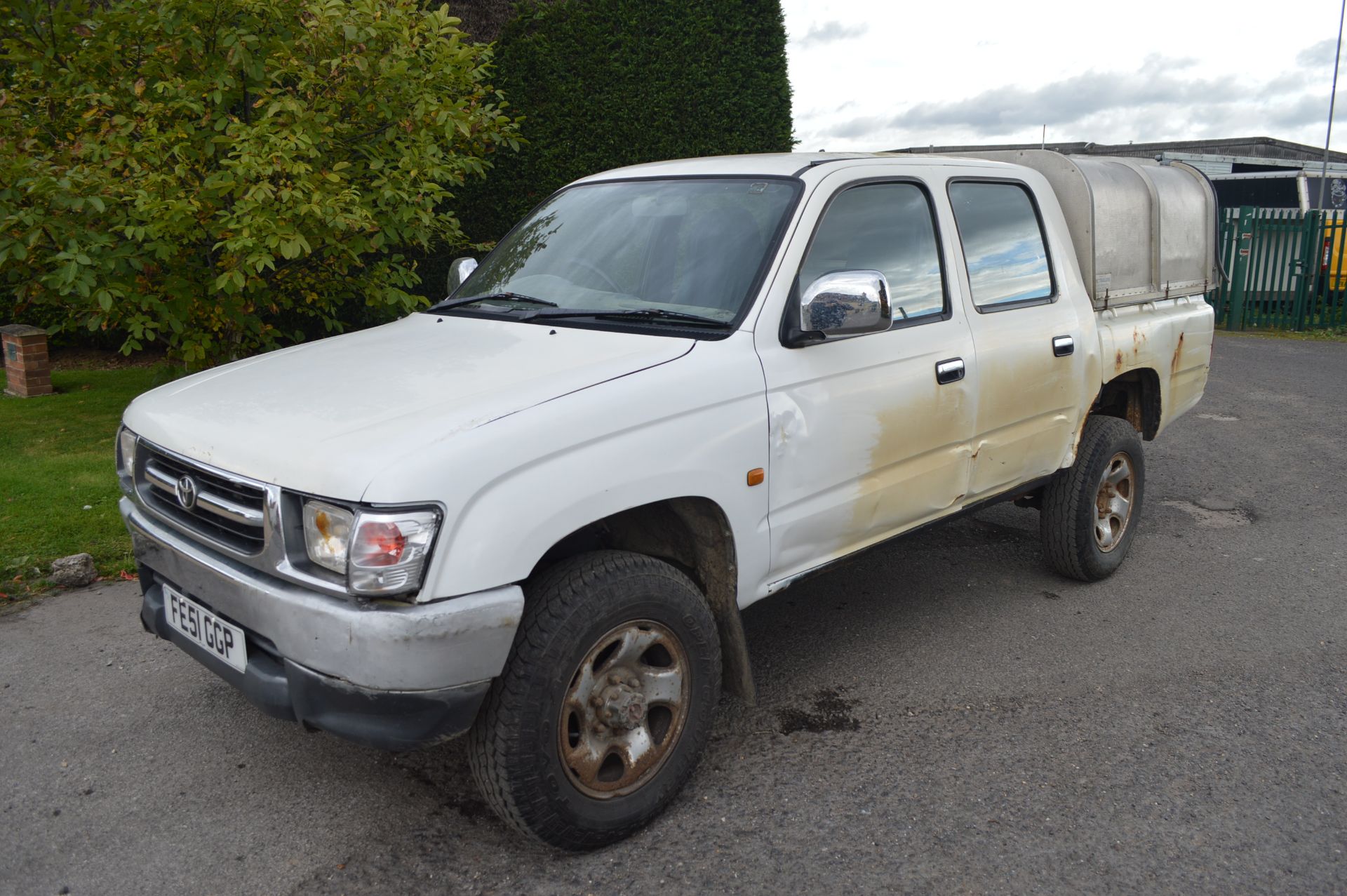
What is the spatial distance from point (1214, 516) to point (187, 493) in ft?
18.6

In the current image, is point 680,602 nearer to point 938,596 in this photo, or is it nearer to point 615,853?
point 615,853

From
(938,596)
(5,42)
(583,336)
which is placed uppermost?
(5,42)

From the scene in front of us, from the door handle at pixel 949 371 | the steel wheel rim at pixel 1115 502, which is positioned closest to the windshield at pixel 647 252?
the door handle at pixel 949 371

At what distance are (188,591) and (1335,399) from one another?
10.3m

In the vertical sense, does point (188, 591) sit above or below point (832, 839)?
above

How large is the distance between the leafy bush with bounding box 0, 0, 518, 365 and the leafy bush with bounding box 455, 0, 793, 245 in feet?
8.52

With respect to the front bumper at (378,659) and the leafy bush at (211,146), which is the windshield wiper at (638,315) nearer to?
the front bumper at (378,659)

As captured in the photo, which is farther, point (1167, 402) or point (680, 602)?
point (1167, 402)

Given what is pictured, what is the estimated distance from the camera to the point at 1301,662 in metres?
4.17

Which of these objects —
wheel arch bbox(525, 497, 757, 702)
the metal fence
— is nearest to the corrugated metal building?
the metal fence

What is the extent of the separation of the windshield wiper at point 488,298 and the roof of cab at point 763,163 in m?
0.72

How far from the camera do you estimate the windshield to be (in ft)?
11.3

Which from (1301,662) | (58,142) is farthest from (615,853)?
(58,142)

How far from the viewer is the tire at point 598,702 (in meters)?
2.65
